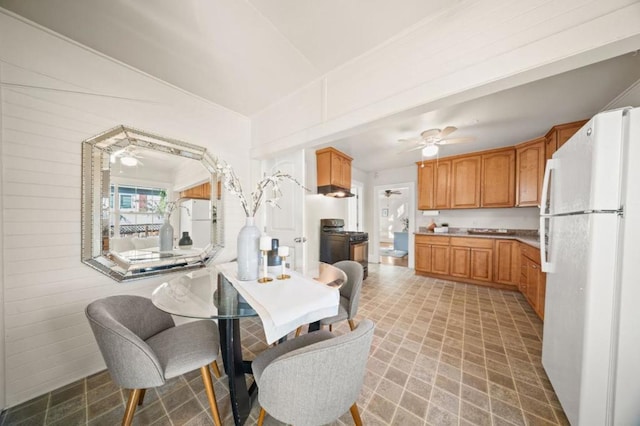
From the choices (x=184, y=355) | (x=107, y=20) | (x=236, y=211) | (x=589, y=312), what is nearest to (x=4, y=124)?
(x=107, y=20)

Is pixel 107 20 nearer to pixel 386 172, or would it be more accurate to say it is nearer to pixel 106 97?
pixel 106 97

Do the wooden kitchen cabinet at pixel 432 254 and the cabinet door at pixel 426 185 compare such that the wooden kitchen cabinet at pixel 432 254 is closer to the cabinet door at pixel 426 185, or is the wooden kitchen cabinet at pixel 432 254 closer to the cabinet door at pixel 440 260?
the cabinet door at pixel 440 260

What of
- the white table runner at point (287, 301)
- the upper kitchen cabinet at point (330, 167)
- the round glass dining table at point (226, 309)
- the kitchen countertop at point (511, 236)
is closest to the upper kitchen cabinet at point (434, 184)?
the kitchen countertop at point (511, 236)

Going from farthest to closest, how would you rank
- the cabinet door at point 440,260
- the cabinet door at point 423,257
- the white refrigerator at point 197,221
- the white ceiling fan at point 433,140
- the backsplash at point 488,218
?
the cabinet door at point 423,257 < the cabinet door at point 440,260 < the backsplash at point 488,218 < the white ceiling fan at point 433,140 < the white refrigerator at point 197,221

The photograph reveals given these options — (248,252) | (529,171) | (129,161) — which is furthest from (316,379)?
(529,171)

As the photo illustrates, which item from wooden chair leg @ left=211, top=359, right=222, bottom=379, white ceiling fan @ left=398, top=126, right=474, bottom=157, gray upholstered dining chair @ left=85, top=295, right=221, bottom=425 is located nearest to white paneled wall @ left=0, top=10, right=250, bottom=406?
gray upholstered dining chair @ left=85, top=295, right=221, bottom=425

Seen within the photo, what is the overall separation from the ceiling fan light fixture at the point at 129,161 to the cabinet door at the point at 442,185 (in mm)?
5039

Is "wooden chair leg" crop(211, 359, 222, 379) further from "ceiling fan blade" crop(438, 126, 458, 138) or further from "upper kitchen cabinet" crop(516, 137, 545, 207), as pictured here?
"upper kitchen cabinet" crop(516, 137, 545, 207)

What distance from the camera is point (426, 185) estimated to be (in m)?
4.54

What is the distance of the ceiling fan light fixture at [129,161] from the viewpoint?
1.83m

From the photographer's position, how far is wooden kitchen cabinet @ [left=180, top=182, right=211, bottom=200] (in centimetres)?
226

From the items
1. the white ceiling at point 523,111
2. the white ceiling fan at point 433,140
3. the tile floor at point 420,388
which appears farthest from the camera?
the white ceiling fan at point 433,140

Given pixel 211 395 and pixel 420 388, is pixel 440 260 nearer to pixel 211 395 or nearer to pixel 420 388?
pixel 420 388

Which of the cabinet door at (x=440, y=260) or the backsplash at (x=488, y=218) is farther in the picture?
the cabinet door at (x=440, y=260)
